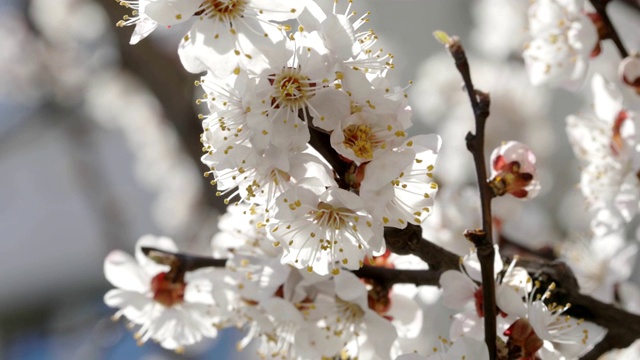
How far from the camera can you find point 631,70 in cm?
94

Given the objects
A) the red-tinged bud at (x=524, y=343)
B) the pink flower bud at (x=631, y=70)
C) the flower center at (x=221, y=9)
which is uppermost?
the flower center at (x=221, y=9)

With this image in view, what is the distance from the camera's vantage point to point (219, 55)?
602 millimetres

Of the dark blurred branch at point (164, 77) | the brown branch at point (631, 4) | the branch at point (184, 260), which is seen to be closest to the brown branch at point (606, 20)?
the brown branch at point (631, 4)

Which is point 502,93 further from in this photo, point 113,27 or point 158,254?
point 158,254

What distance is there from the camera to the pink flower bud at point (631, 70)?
36.7 inches

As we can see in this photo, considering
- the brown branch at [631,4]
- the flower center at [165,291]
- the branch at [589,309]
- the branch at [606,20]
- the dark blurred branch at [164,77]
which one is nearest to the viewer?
the branch at [589,309]

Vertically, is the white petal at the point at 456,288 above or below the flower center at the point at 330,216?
below

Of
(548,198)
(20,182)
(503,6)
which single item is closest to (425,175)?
(503,6)

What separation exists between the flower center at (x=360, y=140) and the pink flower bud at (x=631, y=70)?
46 centimetres

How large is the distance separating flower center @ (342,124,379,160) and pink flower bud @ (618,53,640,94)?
465mm

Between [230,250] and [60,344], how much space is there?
356 centimetres

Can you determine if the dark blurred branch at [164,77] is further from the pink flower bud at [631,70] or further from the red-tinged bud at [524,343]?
the red-tinged bud at [524,343]

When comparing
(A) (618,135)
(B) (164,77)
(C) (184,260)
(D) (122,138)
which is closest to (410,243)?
(C) (184,260)

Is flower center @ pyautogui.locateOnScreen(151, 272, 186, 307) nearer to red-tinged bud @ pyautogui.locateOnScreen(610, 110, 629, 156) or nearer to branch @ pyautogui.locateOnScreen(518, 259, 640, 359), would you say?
branch @ pyautogui.locateOnScreen(518, 259, 640, 359)
